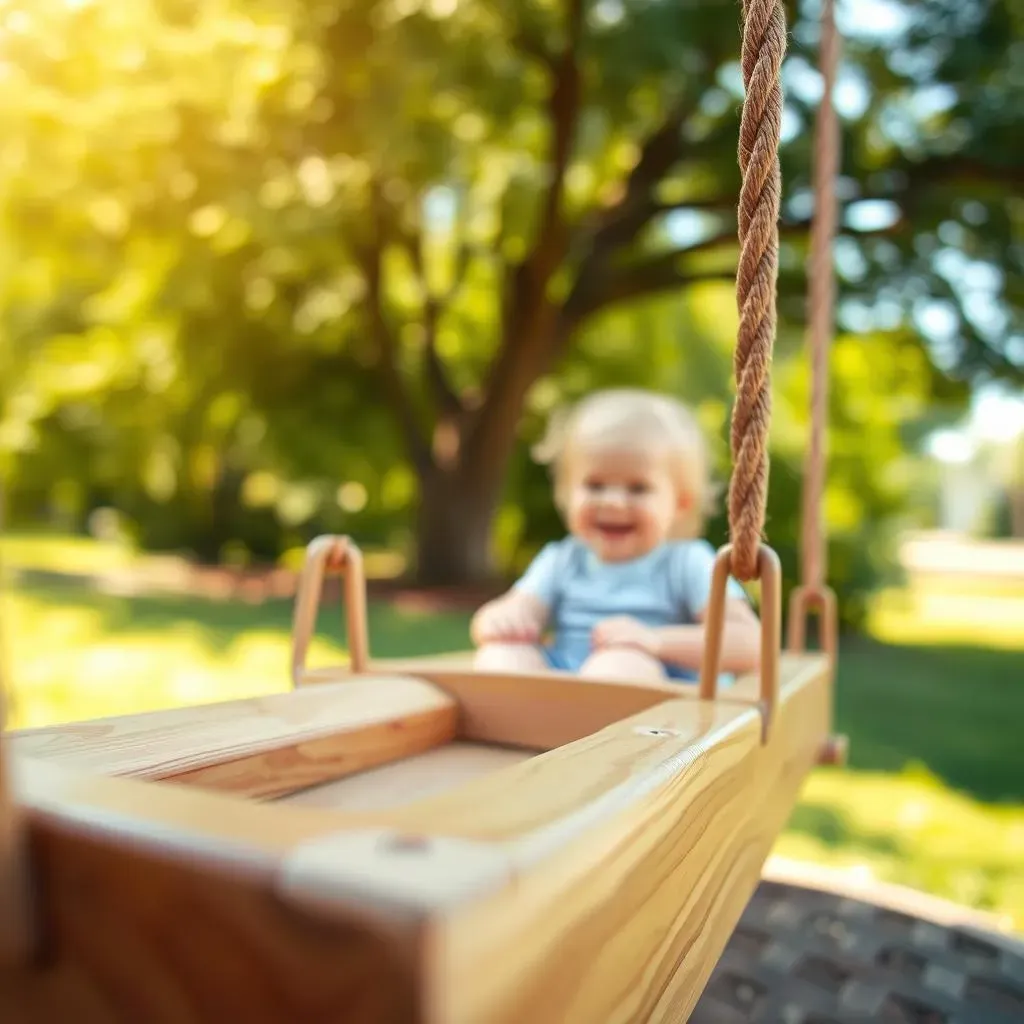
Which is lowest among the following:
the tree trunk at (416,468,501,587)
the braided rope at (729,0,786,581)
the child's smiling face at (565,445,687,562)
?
the tree trunk at (416,468,501,587)

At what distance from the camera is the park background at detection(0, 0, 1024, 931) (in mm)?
4402

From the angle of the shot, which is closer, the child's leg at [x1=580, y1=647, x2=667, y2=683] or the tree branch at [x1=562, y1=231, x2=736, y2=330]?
the child's leg at [x1=580, y1=647, x2=667, y2=683]

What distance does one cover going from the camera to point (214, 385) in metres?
7.03

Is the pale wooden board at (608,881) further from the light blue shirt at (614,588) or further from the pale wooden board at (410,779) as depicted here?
the light blue shirt at (614,588)

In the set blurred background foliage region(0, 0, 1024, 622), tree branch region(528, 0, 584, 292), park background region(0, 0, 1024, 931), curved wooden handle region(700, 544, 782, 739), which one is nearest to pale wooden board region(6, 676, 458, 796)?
curved wooden handle region(700, 544, 782, 739)

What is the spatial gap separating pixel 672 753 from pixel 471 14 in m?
Answer: 5.26

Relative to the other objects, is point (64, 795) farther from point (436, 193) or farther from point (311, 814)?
point (436, 193)

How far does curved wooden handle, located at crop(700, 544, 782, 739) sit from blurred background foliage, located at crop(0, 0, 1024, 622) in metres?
3.57

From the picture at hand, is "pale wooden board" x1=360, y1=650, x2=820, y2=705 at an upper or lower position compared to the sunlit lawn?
upper

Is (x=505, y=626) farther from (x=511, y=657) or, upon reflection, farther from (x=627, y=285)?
(x=627, y=285)

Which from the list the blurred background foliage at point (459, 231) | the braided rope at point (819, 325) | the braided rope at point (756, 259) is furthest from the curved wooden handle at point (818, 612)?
the blurred background foliage at point (459, 231)

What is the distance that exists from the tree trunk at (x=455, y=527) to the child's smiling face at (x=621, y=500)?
5273 mm

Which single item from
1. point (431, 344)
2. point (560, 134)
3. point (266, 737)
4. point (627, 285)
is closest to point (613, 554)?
point (266, 737)

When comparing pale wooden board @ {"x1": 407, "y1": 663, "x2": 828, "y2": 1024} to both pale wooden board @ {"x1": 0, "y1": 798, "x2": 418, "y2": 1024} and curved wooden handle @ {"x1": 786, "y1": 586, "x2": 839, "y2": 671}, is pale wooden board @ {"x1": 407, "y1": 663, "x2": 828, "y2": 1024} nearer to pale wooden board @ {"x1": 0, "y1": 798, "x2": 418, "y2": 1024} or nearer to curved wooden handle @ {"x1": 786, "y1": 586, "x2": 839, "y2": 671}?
pale wooden board @ {"x1": 0, "y1": 798, "x2": 418, "y2": 1024}
